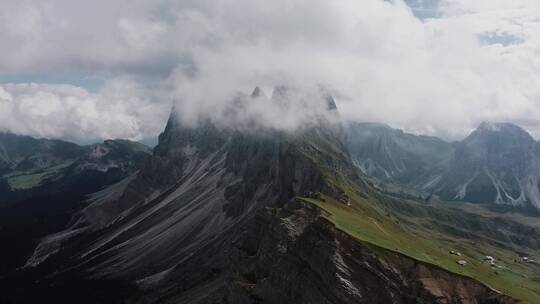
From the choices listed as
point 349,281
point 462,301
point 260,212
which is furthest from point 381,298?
point 260,212

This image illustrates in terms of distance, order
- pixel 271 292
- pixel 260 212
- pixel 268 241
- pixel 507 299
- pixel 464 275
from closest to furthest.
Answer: pixel 507 299, pixel 464 275, pixel 271 292, pixel 268 241, pixel 260 212

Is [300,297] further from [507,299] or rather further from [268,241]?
[507,299]

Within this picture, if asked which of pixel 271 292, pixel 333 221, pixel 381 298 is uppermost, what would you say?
pixel 333 221

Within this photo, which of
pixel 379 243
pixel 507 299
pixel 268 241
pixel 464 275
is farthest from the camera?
pixel 268 241

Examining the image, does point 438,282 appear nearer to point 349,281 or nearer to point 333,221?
point 349,281

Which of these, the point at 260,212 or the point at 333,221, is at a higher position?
the point at 333,221

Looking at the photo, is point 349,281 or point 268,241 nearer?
point 349,281
